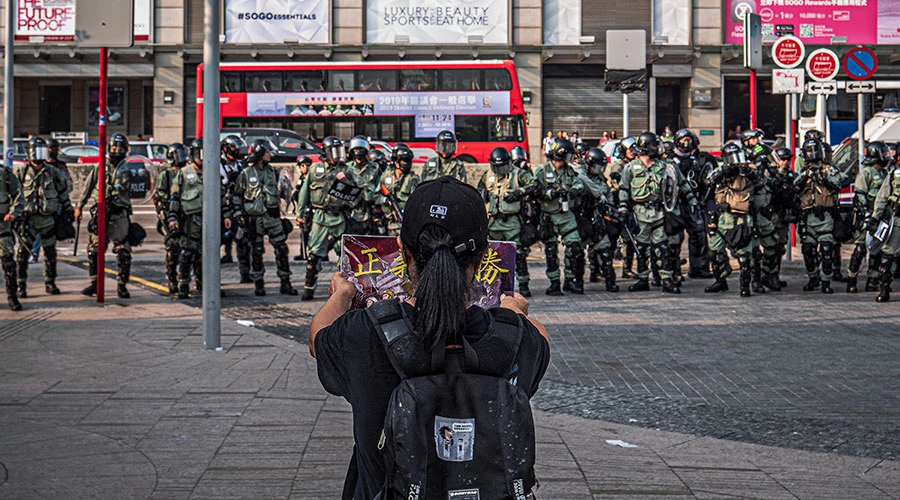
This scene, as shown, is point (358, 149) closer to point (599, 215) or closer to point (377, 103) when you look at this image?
point (599, 215)

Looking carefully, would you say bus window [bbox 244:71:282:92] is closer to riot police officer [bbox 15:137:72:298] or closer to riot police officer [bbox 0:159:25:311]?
riot police officer [bbox 15:137:72:298]

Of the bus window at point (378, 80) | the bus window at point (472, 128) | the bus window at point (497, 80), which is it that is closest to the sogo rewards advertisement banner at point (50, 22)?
the bus window at point (378, 80)

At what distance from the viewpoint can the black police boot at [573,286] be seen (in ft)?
45.7

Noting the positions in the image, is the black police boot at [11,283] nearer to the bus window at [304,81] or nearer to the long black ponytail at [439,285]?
the long black ponytail at [439,285]

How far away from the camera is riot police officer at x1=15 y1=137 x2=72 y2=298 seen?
40.4 ft

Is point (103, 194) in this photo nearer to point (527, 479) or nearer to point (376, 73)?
A: point (527, 479)

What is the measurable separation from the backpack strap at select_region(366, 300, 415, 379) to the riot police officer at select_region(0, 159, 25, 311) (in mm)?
9608

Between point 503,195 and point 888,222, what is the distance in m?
4.22

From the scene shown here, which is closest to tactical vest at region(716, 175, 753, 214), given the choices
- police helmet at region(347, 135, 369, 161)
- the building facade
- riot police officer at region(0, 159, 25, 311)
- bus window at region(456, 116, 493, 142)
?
police helmet at region(347, 135, 369, 161)

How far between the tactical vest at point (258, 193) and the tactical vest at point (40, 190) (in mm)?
2087

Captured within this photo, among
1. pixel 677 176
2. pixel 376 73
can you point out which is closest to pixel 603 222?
pixel 677 176

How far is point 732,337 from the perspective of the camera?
10.4 m

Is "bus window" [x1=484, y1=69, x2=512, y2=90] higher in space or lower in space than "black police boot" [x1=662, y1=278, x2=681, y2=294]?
higher

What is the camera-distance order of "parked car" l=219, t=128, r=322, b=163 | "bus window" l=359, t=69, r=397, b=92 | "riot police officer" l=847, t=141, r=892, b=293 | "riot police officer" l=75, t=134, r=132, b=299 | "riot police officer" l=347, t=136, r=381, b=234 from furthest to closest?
"bus window" l=359, t=69, r=397, b=92
"parked car" l=219, t=128, r=322, b=163
"riot police officer" l=847, t=141, r=892, b=293
"riot police officer" l=347, t=136, r=381, b=234
"riot police officer" l=75, t=134, r=132, b=299
